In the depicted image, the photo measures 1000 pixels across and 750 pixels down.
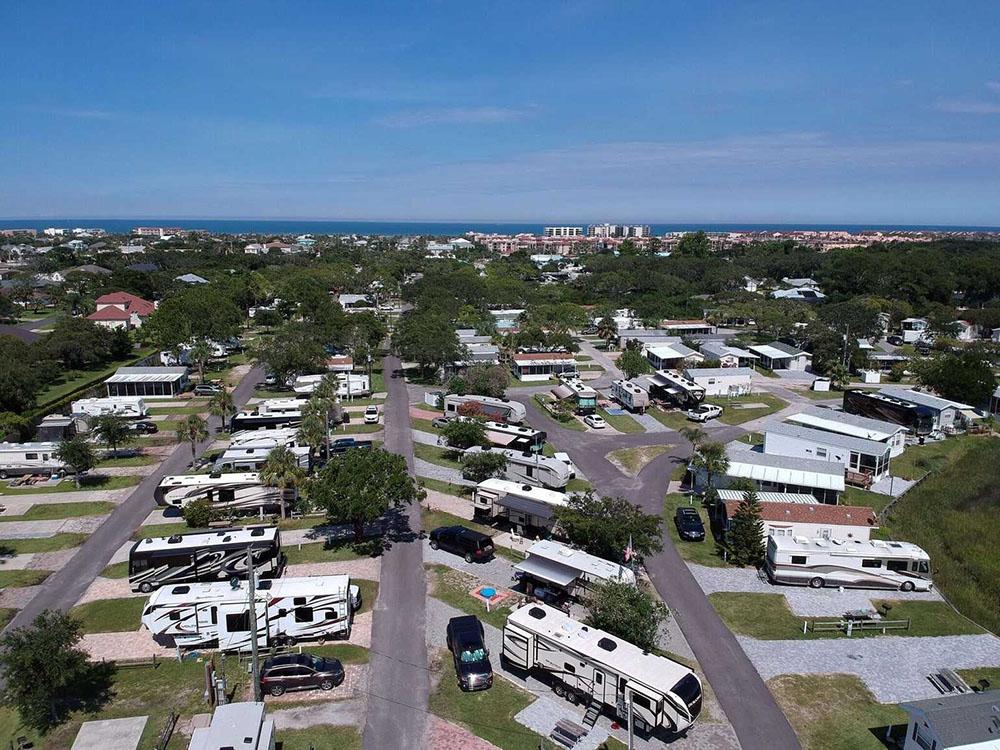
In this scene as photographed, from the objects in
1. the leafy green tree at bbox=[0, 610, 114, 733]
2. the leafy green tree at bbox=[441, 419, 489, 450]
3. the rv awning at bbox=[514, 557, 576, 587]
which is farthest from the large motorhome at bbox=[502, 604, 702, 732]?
the leafy green tree at bbox=[441, 419, 489, 450]

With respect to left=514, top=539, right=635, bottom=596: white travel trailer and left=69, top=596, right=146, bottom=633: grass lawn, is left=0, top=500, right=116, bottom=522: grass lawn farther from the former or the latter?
left=514, top=539, right=635, bottom=596: white travel trailer

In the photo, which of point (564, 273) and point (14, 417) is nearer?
point (14, 417)

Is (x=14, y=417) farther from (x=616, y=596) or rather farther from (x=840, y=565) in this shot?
(x=840, y=565)

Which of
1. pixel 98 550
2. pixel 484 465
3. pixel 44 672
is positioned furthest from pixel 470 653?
pixel 98 550

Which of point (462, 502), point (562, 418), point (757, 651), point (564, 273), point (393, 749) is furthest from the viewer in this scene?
point (564, 273)

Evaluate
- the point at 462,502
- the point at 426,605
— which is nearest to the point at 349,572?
the point at 426,605

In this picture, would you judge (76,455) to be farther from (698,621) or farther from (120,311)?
(120,311)
